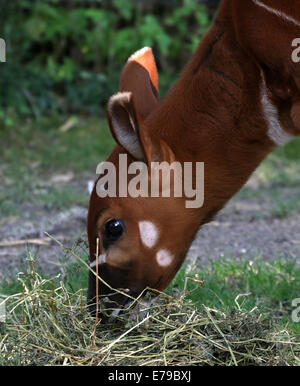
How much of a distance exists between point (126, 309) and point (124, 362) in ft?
0.80

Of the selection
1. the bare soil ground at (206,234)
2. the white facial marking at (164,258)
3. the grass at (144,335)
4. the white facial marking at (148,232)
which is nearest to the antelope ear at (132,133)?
the white facial marking at (148,232)

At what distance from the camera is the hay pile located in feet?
7.98

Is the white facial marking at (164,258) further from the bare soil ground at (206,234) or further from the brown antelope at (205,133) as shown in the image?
the bare soil ground at (206,234)

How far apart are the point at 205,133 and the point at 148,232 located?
42 cm

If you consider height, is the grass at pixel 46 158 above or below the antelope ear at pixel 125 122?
below

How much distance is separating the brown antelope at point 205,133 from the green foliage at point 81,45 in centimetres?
454

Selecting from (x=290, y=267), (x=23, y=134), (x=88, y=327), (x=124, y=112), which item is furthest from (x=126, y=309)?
(x=23, y=134)

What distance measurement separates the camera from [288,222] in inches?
180

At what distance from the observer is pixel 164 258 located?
265cm

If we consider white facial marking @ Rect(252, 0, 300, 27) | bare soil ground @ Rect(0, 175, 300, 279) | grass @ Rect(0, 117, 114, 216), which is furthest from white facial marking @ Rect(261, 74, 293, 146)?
grass @ Rect(0, 117, 114, 216)

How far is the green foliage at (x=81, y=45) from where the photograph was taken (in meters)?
7.15

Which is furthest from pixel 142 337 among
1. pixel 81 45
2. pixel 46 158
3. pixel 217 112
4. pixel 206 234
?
pixel 81 45

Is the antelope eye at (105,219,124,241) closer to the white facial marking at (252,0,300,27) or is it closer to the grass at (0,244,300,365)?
the grass at (0,244,300,365)

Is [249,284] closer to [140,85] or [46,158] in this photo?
[140,85]
